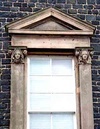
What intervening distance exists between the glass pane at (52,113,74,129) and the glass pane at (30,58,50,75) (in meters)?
1.07

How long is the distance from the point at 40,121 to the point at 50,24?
92.1 inches

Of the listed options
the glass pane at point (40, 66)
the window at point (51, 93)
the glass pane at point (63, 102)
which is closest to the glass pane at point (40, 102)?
the window at point (51, 93)

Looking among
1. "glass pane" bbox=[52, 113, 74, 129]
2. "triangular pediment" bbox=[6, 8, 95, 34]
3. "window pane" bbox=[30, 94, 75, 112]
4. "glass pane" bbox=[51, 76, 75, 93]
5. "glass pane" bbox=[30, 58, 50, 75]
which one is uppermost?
Answer: "triangular pediment" bbox=[6, 8, 95, 34]

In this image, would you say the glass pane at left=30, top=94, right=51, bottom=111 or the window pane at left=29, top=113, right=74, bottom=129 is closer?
the window pane at left=29, top=113, right=74, bottom=129

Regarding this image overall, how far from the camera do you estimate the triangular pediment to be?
1112 centimetres

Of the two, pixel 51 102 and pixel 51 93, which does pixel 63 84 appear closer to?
pixel 51 93

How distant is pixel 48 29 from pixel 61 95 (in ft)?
5.27

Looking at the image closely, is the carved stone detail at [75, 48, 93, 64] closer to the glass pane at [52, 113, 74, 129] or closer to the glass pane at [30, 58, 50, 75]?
the glass pane at [30, 58, 50, 75]

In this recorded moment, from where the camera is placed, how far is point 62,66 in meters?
11.3

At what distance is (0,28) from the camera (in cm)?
1132

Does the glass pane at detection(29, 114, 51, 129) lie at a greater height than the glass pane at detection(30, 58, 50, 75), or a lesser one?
lesser

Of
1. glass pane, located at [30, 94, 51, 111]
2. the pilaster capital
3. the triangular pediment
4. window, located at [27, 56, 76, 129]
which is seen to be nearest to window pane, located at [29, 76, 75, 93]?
window, located at [27, 56, 76, 129]

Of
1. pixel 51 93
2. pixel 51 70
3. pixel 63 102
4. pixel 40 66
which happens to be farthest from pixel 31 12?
pixel 63 102

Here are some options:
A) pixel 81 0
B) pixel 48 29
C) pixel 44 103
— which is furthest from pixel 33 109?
pixel 81 0
